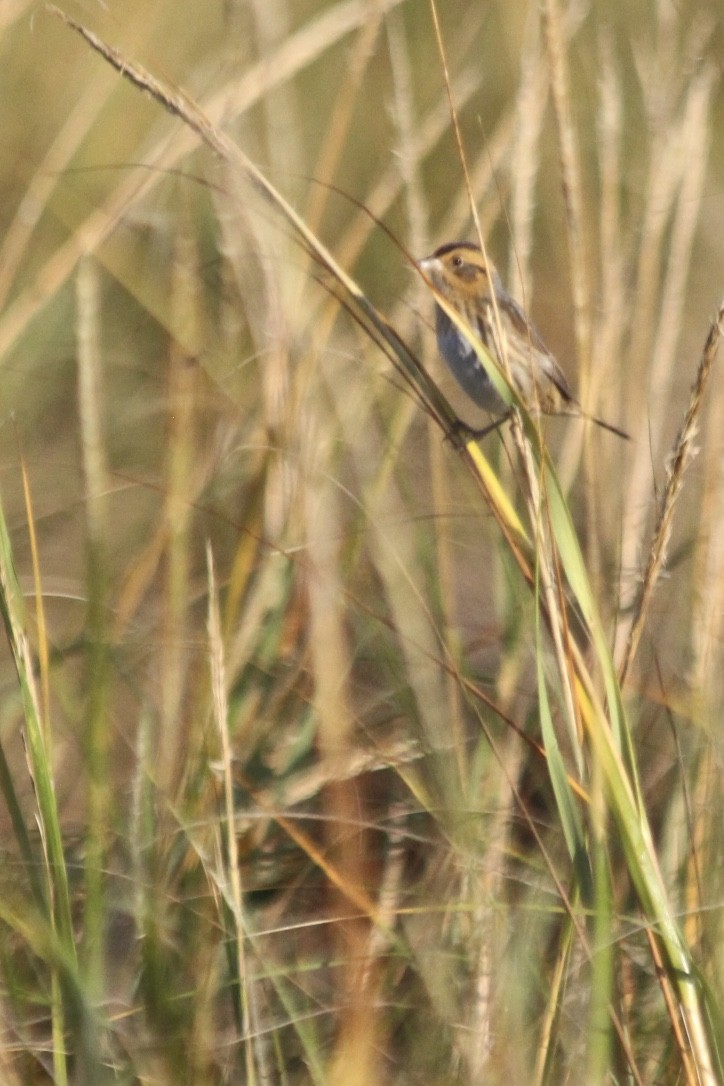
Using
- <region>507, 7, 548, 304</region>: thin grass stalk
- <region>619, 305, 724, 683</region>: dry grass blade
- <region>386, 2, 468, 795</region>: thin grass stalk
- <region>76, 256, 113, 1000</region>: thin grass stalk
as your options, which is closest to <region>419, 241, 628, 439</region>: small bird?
<region>386, 2, 468, 795</region>: thin grass stalk

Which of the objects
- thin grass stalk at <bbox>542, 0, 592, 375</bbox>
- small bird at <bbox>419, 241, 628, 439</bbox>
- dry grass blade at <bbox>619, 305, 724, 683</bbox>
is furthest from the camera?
small bird at <bbox>419, 241, 628, 439</bbox>

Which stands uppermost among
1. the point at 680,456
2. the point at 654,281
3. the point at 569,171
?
the point at 654,281

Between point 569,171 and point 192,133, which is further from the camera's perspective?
point 192,133

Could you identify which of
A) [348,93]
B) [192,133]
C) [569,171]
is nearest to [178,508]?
[192,133]

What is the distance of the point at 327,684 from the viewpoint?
1803mm

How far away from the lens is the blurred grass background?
149 centimetres

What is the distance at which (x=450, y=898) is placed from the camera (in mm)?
1702

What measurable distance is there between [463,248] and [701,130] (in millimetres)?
759

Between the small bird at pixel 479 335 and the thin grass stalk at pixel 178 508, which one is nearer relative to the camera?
the thin grass stalk at pixel 178 508

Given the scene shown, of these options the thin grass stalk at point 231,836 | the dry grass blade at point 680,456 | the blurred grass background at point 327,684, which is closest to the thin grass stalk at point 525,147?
the blurred grass background at point 327,684

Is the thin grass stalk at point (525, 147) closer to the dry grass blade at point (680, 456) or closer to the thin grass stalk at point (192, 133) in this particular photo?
the thin grass stalk at point (192, 133)

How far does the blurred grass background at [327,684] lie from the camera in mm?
1490

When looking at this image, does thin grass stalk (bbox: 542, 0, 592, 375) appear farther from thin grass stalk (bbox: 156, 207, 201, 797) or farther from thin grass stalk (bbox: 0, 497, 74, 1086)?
thin grass stalk (bbox: 0, 497, 74, 1086)

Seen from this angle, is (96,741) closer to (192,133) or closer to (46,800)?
(46,800)
